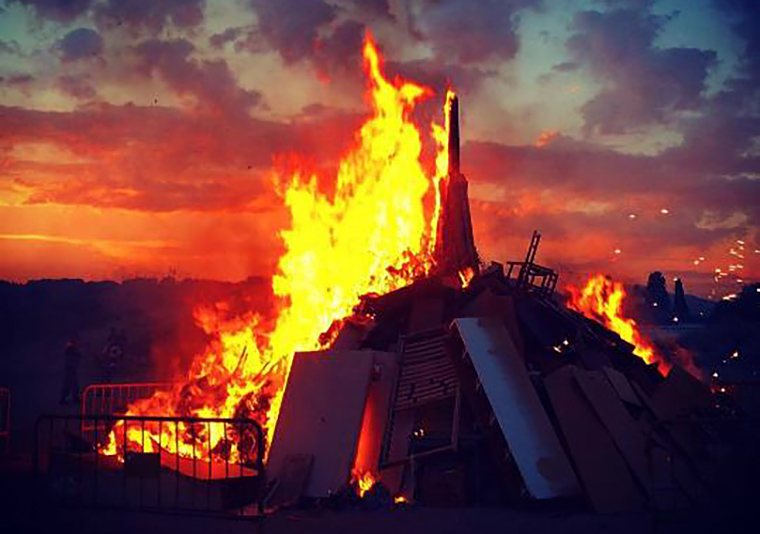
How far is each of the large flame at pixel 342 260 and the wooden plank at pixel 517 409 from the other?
3.85m

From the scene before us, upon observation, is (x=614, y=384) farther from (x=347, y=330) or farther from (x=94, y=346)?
(x=94, y=346)

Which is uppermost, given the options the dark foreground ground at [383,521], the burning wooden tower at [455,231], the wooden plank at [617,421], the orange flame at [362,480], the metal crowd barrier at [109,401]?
the burning wooden tower at [455,231]

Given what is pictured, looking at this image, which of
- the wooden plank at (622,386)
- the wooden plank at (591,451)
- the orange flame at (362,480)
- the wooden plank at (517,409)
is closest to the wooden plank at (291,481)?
the orange flame at (362,480)

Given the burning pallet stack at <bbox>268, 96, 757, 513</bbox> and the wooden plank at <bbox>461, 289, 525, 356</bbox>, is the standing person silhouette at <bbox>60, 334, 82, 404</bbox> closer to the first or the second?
the burning pallet stack at <bbox>268, 96, 757, 513</bbox>

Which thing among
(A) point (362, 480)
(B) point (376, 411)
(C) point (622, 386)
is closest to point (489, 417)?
(B) point (376, 411)

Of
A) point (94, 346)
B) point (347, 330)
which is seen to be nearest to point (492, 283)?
point (347, 330)

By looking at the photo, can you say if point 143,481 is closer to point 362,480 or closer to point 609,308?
point 362,480

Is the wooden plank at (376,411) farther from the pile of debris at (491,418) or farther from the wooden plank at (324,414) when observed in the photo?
the wooden plank at (324,414)

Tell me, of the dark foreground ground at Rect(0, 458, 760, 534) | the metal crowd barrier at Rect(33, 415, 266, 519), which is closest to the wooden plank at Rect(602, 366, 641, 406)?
the dark foreground ground at Rect(0, 458, 760, 534)

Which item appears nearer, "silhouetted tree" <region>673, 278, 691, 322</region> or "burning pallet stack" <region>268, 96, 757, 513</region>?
"burning pallet stack" <region>268, 96, 757, 513</region>

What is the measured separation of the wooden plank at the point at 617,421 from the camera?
469 inches

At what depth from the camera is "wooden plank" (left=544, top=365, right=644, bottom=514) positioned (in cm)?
1139

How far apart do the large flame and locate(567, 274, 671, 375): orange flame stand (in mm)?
5711

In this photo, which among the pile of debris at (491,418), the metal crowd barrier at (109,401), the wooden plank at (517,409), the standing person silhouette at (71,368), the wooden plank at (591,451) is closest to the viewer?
the wooden plank at (591,451)
